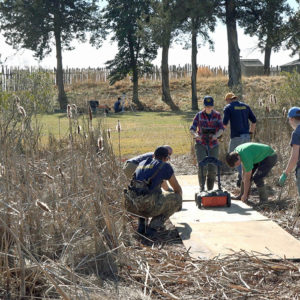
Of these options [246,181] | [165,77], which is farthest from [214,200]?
[165,77]

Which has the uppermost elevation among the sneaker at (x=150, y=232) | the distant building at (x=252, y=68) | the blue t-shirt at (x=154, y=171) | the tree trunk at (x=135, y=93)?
the distant building at (x=252, y=68)

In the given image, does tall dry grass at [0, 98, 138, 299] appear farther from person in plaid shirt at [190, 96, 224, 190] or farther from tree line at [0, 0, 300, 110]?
tree line at [0, 0, 300, 110]

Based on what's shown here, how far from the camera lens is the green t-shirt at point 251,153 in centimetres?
616

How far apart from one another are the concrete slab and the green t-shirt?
580mm

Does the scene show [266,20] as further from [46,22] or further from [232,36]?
[46,22]

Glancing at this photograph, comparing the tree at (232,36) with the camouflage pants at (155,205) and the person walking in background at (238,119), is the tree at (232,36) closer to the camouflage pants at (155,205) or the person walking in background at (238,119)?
the person walking in background at (238,119)

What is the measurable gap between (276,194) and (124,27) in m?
26.5

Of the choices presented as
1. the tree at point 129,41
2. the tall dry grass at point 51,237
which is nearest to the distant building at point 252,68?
the tree at point 129,41

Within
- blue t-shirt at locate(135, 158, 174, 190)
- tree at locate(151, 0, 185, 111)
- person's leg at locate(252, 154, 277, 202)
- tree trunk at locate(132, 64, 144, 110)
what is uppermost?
tree at locate(151, 0, 185, 111)

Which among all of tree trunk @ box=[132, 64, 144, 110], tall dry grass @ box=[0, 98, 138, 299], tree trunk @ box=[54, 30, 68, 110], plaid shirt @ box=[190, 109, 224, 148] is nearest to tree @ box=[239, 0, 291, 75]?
tree trunk @ box=[132, 64, 144, 110]

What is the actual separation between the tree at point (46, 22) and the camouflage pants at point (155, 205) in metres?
27.5

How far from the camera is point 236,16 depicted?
22578 mm

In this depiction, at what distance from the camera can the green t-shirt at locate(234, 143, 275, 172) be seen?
616 centimetres

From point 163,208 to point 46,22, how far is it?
2836 cm
